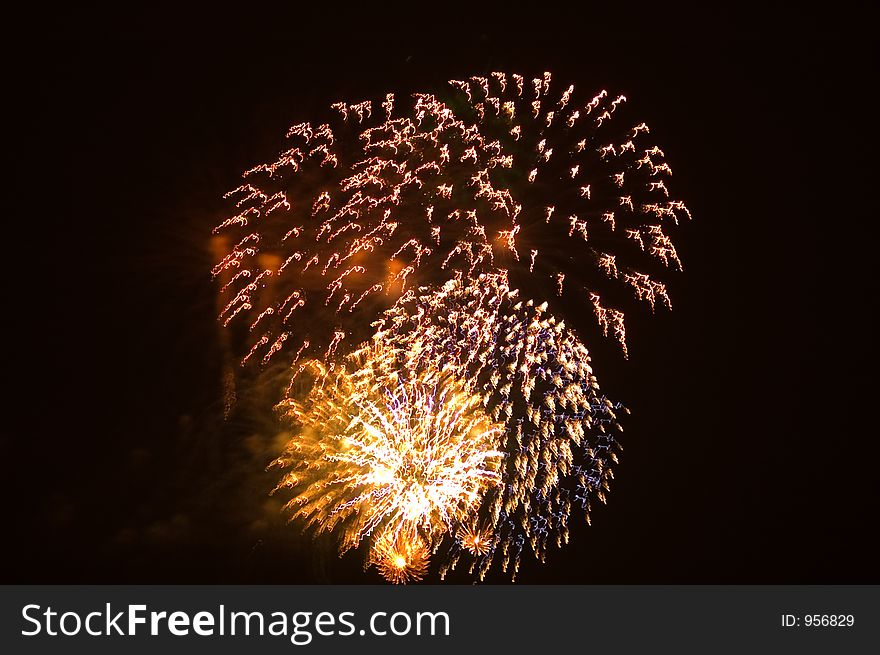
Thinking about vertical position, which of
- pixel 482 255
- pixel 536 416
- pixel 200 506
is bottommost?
pixel 200 506

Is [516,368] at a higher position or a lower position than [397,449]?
higher

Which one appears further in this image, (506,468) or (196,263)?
(196,263)

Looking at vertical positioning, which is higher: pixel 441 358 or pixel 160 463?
pixel 441 358

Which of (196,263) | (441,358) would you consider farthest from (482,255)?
(196,263)

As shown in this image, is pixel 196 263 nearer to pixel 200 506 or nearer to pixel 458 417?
pixel 200 506

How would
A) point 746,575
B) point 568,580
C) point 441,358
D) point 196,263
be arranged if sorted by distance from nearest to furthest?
1. point 441,358
2. point 196,263
3. point 568,580
4. point 746,575

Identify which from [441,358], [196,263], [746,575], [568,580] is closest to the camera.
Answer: [441,358]

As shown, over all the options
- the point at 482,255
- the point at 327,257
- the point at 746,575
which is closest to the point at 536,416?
the point at 482,255

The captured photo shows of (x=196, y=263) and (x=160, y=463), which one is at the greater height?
(x=196, y=263)

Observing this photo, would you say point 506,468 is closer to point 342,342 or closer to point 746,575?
point 342,342

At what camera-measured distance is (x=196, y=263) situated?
12.4 metres

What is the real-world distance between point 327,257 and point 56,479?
697cm

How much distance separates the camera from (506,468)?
10750 mm

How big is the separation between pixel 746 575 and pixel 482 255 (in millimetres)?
13685
